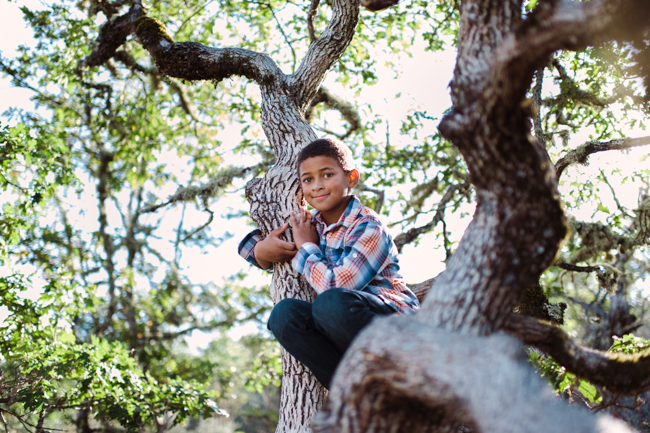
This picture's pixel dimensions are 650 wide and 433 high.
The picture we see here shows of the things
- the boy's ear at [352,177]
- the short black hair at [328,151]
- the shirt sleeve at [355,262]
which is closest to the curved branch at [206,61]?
the short black hair at [328,151]

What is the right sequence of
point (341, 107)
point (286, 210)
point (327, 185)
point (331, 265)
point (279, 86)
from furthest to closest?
point (341, 107) < point (279, 86) < point (286, 210) < point (327, 185) < point (331, 265)

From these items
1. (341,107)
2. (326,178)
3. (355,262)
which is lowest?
(355,262)

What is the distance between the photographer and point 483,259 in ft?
4.76

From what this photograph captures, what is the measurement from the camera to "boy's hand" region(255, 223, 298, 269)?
268cm

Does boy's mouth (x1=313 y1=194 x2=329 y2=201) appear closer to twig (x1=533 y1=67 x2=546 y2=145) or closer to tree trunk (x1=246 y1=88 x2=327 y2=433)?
tree trunk (x1=246 y1=88 x2=327 y2=433)

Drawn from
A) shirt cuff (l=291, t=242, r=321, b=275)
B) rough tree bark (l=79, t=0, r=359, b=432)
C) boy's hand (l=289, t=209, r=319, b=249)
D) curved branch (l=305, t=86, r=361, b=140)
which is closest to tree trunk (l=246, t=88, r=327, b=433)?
rough tree bark (l=79, t=0, r=359, b=432)

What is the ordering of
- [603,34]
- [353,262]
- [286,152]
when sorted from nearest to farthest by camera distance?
[603,34] → [353,262] → [286,152]

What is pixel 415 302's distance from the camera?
8.05 ft

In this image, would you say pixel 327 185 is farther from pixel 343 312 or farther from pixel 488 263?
pixel 488 263

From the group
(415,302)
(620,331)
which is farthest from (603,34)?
(620,331)

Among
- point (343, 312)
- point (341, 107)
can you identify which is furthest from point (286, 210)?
point (341, 107)

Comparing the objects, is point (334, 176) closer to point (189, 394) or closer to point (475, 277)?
point (475, 277)

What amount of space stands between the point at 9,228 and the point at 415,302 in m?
4.13

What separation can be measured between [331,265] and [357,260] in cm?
20
